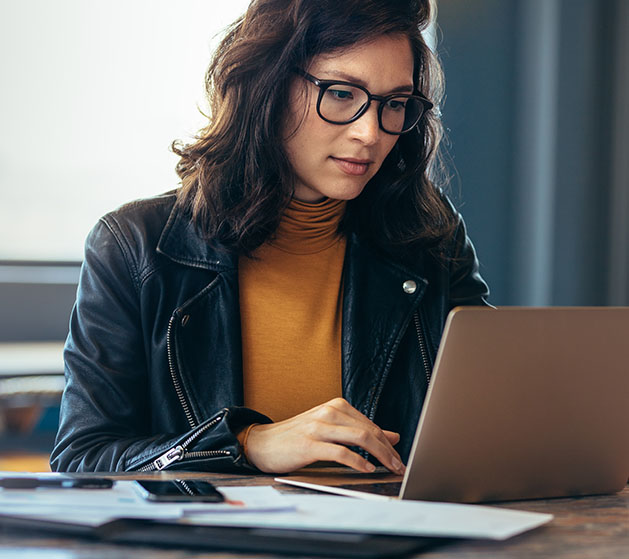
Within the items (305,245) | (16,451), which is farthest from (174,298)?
(16,451)

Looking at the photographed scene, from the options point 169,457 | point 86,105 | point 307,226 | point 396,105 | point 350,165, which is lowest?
point 169,457

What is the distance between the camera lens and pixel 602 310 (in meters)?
0.81

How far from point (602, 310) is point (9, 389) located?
2951 millimetres

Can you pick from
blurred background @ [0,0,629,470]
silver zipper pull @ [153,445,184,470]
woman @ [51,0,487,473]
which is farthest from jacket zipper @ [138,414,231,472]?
blurred background @ [0,0,629,470]

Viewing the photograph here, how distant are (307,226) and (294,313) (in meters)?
0.18

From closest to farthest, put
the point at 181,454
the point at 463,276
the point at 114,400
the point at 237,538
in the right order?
the point at 237,538 → the point at 181,454 → the point at 114,400 → the point at 463,276

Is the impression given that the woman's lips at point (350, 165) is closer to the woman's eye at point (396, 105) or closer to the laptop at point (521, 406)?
the woman's eye at point (396, 105)

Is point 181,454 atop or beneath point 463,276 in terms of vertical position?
beneath

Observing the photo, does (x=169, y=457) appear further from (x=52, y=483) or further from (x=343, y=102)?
(x=343, y=102)

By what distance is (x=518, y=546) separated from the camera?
0.69m

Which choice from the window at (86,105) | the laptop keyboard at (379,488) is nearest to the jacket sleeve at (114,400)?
the laptop keyboard at (379,488)

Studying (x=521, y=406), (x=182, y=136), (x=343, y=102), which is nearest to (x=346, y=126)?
(x=343, y=102)

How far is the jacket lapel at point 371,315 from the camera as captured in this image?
1.45m

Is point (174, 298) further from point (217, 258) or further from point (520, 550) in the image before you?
point (520, 550)
